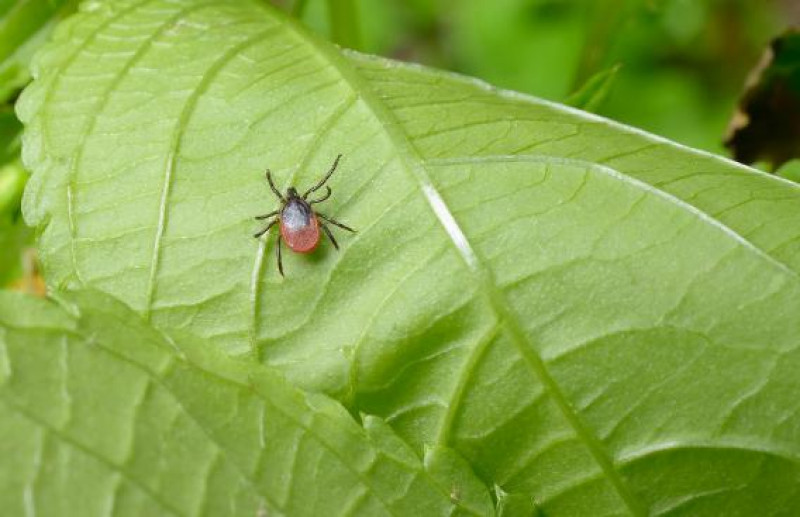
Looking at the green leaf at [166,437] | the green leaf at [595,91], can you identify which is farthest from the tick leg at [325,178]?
the green leaf at [595,91]

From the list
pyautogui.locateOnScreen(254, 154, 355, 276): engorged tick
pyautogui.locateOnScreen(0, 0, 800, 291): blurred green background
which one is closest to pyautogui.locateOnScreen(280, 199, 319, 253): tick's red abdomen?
pyautogui.locateOnScreen(254, 154, 355, 276): engorged tick

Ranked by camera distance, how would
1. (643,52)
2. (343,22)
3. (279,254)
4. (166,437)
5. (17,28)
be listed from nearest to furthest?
(166,437) < (279,254) < (17,28) < (343,22) < (643,52)

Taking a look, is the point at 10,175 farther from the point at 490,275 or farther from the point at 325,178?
the point at 490,275

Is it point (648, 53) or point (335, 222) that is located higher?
point (648, 53)

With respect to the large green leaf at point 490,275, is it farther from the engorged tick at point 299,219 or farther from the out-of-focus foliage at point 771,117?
the out-of-focus foliage at point 771,117

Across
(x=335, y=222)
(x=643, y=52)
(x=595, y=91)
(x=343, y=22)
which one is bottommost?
(x=335, y=222)

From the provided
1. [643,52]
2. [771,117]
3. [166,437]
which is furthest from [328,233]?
[643,52]

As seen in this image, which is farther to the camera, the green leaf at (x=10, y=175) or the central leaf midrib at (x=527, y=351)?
the green leaf at (x=10, y=175)
